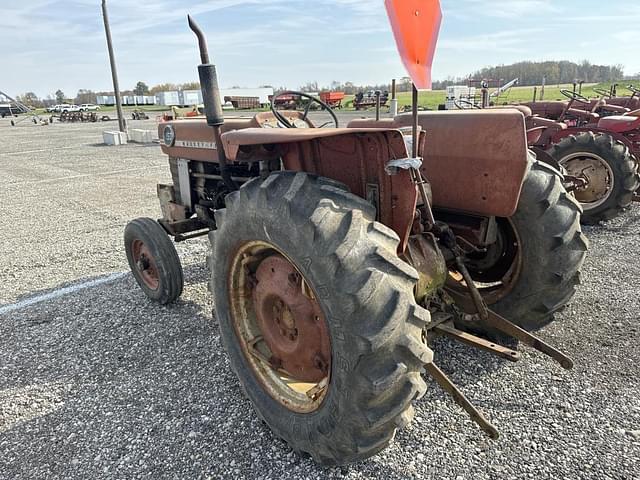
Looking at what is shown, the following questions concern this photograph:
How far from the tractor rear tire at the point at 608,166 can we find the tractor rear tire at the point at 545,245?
3415 mm

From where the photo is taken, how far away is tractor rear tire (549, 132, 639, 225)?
536cm

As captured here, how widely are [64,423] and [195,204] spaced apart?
199cm

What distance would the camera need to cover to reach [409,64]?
1618 mm

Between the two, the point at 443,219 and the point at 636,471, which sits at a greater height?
the point at 443,219

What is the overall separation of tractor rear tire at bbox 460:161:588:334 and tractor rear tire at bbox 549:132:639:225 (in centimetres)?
342

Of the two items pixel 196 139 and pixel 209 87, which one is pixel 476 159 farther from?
pixel 196 139

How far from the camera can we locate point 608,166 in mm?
5477

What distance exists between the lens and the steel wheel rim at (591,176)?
18.2ft

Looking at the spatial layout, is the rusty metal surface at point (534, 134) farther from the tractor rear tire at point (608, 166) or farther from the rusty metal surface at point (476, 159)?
the rusty metal surface at point (476, 159)

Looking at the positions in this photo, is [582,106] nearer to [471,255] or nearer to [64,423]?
[471,255]

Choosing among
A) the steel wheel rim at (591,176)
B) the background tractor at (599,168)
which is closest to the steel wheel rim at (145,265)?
the background tractor at (599,168)

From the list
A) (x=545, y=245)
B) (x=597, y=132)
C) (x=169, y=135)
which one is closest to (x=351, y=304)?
(x=545, y=245)

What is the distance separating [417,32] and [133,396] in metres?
2.31

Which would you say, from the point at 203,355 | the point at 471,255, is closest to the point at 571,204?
the point at 471,255
